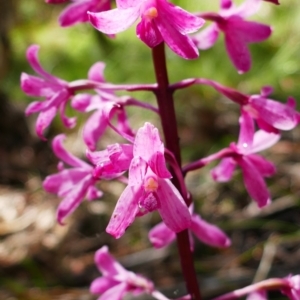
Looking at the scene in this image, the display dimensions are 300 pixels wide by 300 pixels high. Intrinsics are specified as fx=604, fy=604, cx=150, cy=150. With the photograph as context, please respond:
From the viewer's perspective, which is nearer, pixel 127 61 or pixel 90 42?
pixel 127 61

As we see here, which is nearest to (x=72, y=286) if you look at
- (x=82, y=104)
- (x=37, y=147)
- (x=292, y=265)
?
(x=292, y=265)

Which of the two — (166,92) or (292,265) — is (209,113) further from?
(166,92)

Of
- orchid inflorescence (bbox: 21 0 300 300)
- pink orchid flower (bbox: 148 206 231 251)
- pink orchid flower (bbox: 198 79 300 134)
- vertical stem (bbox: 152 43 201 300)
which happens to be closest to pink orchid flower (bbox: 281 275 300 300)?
orchid inflorescence (bbox: 21 0 300 300)

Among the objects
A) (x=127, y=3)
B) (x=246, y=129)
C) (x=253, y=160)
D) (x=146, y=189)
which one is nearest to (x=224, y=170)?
(x=253, y=160)

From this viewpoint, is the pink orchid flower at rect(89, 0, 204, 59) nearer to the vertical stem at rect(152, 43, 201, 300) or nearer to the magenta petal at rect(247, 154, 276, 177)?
the vertical stem at rect(152, 43, 201, 300)

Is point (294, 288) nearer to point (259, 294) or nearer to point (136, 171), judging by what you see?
point (259, 294)

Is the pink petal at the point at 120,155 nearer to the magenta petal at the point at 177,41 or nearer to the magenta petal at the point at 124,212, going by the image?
the magenta petal at the point at 124,212
